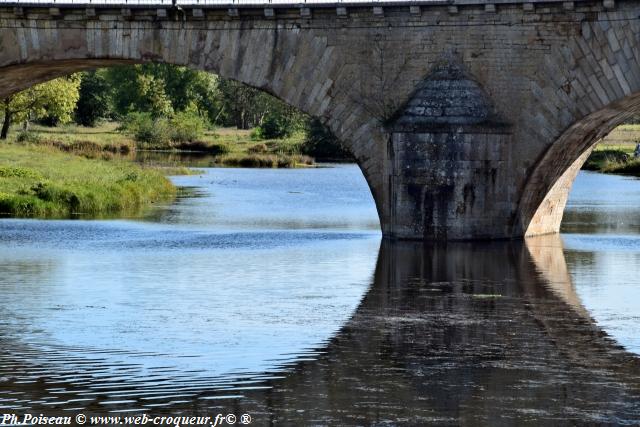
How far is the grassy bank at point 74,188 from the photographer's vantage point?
35062 mm

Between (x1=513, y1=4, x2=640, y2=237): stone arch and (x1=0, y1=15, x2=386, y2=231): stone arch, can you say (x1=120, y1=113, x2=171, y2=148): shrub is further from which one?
(x1=513, y1=4, x2=640, y2=237): stone arch

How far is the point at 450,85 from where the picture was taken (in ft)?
90.4

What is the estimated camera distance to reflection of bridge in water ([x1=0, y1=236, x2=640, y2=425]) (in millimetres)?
13547

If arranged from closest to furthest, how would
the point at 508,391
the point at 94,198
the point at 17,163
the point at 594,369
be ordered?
the point at 508,391, the point at 594,369, the point at 94,198, the point at 17,163

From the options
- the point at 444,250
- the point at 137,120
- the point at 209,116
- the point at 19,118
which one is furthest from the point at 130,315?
the point at 209,116

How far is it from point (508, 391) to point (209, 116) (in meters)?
84.5

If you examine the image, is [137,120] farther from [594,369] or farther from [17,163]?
[594,369]

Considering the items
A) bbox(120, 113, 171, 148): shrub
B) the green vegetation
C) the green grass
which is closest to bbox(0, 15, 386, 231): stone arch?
the green vegetation

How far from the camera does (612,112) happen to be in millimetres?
27312

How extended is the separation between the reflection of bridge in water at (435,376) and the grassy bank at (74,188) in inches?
601

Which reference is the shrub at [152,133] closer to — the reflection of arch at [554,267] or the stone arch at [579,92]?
the reflection of arch at [554,267]

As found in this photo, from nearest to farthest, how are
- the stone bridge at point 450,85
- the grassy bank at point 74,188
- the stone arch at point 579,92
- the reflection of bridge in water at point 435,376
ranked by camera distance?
the reflection of bridge in water at point 435,376
the stone arch at point 579,92
the stone bridge at point 450,85
the grassy bank at point 74,188

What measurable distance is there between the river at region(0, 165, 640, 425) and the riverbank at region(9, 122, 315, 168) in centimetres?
2800

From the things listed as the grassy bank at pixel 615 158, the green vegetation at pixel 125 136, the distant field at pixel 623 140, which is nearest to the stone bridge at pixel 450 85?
the green vegetation at pixel 125 136
